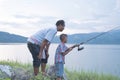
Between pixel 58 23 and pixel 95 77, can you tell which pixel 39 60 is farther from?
pixel 95 77

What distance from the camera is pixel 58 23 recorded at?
9.89 m

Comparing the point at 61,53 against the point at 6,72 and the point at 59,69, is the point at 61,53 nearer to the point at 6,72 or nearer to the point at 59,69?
the point at 59,69

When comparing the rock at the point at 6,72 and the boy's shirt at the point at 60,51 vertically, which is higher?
the boy's shirt at the point at 60,51

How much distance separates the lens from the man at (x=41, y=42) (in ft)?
32.2

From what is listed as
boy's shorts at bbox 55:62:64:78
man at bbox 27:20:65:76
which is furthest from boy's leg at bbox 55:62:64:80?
man at bbox 27:20:65:76

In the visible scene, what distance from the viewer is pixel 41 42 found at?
10164 millimetres

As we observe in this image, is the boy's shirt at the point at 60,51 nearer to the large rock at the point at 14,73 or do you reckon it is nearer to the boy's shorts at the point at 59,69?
the boy's shorts at the point at 59,69

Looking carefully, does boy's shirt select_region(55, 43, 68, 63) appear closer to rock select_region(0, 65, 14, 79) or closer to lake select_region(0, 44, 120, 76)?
rock select_region(0, 65, 14, 79)

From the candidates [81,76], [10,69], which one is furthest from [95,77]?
[10,69]

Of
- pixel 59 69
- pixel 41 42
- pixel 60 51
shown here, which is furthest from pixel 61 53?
pixel 41 42

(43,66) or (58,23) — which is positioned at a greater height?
(58,23)

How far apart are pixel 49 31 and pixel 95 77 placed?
207 inches

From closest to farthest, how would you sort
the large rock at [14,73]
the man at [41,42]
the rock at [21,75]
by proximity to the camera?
the man at [41,42], the large rock at [14,73], the rock at [21,75]

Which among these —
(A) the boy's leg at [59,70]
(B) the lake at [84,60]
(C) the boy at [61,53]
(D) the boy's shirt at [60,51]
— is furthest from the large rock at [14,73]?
(B) the lake at [84,60]
